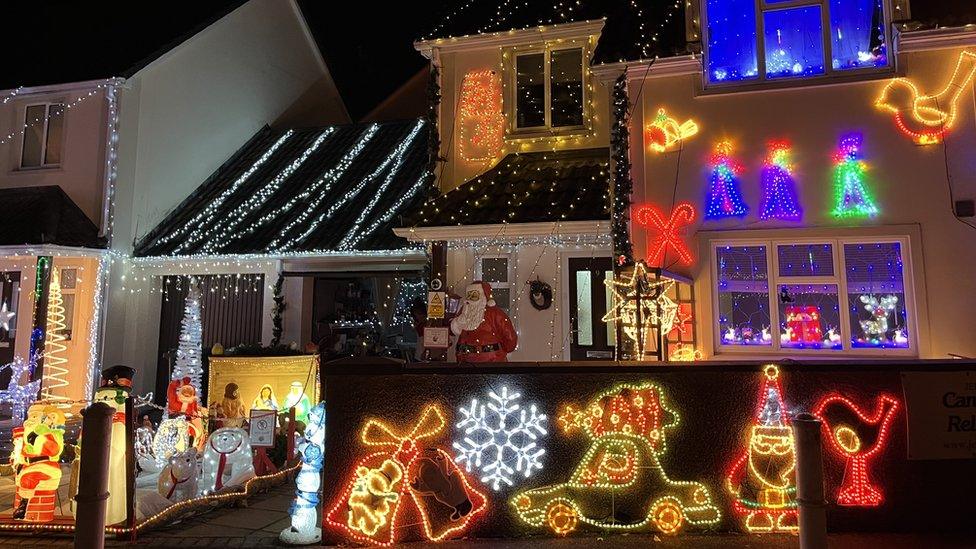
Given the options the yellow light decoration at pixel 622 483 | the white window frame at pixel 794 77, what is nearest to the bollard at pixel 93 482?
the yellow light decoration at pixel 622 483

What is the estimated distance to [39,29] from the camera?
547 inches

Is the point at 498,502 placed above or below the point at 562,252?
below

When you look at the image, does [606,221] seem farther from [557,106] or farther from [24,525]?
[24,525]

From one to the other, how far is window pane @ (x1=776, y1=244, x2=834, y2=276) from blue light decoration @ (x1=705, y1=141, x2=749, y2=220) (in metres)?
0.74

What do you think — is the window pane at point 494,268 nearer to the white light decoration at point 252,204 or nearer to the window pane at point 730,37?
the window pane at point 730,37

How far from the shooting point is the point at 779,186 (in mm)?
7898

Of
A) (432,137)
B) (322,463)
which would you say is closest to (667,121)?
(432,137)

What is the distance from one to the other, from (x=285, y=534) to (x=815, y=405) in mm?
4677

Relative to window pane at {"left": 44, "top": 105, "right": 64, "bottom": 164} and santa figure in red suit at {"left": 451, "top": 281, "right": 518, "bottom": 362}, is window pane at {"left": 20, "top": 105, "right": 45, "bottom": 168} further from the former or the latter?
santa figure in red suit at {"left": 451, "top": 281, "right": 518, "bottom": 362}

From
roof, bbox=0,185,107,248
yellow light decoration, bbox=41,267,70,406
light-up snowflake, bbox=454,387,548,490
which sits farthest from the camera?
yellow light decoration, bbox=41,267,70,406

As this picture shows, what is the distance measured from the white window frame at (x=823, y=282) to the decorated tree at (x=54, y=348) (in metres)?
11.5

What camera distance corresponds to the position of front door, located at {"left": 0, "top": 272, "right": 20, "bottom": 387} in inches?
462

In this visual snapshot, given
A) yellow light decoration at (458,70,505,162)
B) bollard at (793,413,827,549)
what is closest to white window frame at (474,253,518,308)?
yellow light decoration at (458,70,505,162)

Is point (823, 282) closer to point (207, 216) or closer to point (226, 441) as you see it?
point (226, 441)
